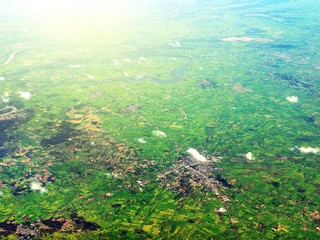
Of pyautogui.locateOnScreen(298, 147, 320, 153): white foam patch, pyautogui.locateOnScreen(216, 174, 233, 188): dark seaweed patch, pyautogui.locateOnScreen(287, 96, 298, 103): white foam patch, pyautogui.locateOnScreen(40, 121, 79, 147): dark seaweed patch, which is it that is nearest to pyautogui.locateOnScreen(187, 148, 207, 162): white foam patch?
pyautogui.locateOnScreen(216, 174, 233, 188): dark seaweed patch

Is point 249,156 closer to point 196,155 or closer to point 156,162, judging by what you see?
point 196,155

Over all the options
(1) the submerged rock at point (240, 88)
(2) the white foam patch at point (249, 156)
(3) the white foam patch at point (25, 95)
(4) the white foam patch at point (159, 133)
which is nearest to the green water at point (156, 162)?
(3) the white foam patch at point (25, 95)

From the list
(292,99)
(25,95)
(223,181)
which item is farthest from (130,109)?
(292,99)

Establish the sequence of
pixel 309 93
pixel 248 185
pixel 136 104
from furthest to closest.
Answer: pixel 309 93
pixel 136 104
pixel 248 185

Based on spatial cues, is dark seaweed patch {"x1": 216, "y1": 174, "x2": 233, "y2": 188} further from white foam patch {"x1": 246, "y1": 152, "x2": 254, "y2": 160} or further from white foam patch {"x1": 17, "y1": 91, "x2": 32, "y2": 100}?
white foam patch {"x1": 17, "y1": 91, "x2": 32, "y2": 100}

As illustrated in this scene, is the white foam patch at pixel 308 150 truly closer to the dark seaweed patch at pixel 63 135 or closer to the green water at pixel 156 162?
the green water at pixel 156 162

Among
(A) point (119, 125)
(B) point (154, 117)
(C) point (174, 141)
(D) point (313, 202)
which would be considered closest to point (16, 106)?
(A) point (119, 125)

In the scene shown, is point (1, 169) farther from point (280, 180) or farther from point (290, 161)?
point (290, 161)

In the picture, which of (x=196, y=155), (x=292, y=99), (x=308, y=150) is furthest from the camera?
(x=292, y=99)
